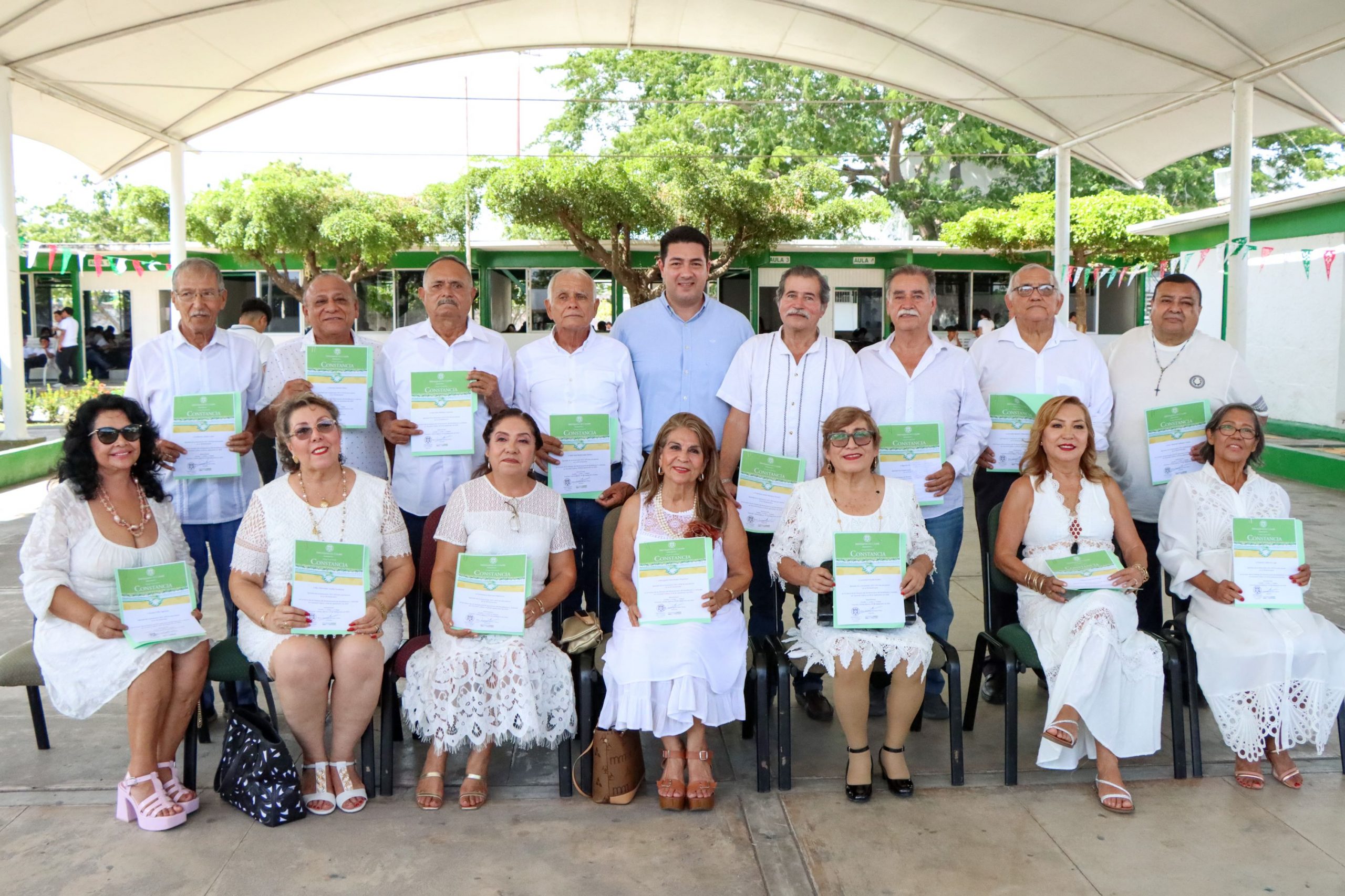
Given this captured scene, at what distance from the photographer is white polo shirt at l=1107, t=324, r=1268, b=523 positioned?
4.31m

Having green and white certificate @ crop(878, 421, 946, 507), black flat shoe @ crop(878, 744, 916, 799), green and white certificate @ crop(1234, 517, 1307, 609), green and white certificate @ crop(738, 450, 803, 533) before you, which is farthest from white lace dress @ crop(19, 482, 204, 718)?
green and white certificate @ crop(1234, 517, 1307, 609)

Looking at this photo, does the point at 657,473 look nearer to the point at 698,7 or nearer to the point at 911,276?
the point at 911,276

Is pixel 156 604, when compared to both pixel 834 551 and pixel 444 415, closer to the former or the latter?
pixel 444 415

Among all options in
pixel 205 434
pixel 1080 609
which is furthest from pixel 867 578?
pixel 205 434

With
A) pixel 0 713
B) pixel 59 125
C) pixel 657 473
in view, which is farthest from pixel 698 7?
pixel 0 713

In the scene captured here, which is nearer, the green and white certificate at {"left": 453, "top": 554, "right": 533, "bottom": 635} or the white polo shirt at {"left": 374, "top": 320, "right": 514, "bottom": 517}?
the green and white certificate at {"left": 453, "top": 554, "right": 533, "bottom": 635}

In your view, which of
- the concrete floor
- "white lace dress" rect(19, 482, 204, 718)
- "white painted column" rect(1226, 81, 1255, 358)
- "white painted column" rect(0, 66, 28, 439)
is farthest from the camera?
"white painted column" rect(1226, 81, 1255, 358)

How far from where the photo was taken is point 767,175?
31156 millimetres

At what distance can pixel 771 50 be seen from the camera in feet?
37.9

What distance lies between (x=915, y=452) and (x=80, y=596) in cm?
301

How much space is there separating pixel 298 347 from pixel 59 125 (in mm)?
9265

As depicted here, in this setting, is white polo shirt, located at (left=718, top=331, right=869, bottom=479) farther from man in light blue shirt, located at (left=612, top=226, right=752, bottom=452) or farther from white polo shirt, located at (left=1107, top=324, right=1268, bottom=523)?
white polo shirt, located at (left=1107, top=324, right=1268, bottom=523)

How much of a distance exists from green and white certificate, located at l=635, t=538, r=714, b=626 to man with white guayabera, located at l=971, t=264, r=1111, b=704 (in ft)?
4.76

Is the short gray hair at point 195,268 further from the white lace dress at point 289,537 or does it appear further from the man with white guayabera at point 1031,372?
the man with white guayabera at point 1031,372
